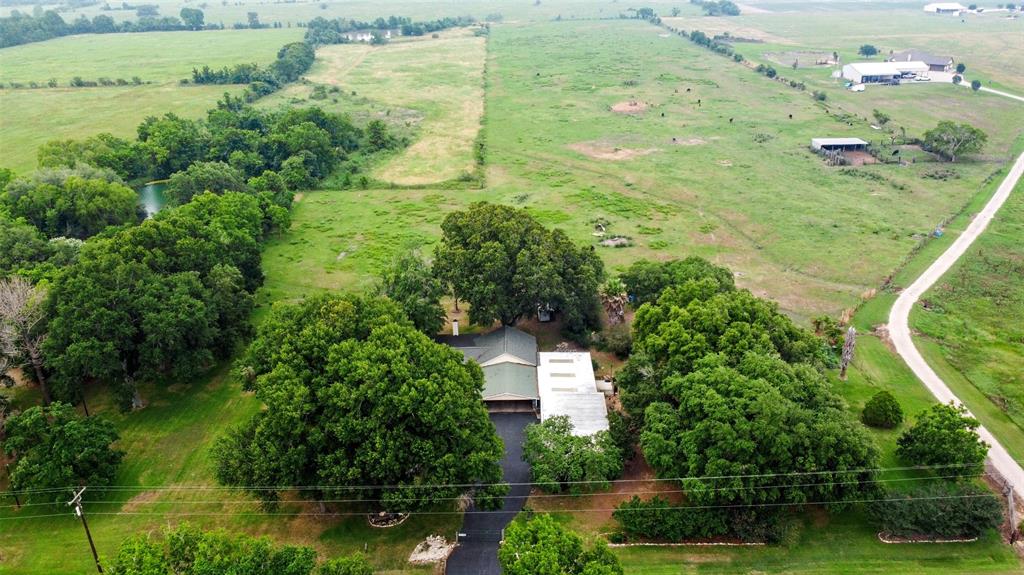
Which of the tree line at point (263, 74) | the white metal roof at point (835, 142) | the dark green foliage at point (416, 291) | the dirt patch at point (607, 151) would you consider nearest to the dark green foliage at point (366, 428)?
the dark green foliage at point (416, 291)

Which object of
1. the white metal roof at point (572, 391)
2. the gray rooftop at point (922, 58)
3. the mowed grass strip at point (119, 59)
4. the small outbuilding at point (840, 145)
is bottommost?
the white metal roof at point (572, 391)

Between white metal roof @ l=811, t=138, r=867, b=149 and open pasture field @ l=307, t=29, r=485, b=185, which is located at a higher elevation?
open pasture field @ l=307, t=29, r=485, b=185

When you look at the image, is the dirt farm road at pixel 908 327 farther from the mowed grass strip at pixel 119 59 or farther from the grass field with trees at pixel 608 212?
the mowed grass strip at pixel 119 59

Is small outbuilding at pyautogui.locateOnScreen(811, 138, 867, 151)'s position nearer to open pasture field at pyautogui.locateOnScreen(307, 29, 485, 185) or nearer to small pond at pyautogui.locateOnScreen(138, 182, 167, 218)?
open pasture field at pyautogui.locateOnScreen(307, 29, 485, 185)

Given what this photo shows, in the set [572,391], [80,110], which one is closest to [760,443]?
[572,391]

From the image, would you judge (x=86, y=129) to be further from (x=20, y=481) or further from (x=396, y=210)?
(x=20, y=481)

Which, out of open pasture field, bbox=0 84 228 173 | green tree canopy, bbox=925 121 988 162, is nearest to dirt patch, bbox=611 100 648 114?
green tree canopy, bbox=925 121 988 162

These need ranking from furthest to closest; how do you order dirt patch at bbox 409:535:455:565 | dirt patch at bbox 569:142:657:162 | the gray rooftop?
the gray rooftop
dirt patch at bbox 569:142:657:162
dirt patch at bbox 409:535:455:565
